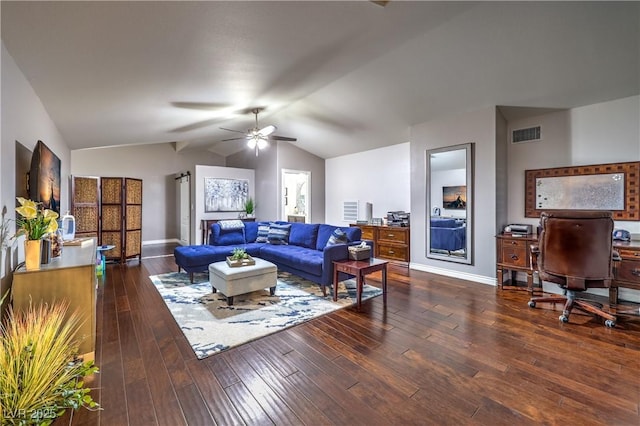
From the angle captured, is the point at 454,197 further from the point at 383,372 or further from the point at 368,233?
the point at 383,372

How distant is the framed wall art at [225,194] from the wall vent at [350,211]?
2.95 meters

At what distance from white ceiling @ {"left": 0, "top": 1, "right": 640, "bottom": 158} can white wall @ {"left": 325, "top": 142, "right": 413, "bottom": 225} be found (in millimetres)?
1444

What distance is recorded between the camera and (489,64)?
3.44 meters

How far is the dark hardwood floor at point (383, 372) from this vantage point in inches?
66.7

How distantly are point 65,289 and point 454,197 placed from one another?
498 centimetres

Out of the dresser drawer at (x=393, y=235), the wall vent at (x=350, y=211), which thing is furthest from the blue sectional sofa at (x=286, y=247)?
the wall vent at (x=350, y=211)

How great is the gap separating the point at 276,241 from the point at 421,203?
2.75 metres

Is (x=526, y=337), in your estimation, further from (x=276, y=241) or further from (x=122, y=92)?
(x=122, y=92)

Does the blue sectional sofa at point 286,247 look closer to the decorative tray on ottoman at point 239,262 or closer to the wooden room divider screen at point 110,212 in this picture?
the decorative tray on ottoman at point 239,262

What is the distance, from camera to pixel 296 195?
9047 mm

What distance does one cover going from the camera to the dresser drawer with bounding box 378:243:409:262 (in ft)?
18.1

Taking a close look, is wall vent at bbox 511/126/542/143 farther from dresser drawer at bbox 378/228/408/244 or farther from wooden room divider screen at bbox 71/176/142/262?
wooden room divider screen at bbox 71/176/142/262

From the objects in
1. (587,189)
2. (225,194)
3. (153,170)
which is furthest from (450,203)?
(153,170)

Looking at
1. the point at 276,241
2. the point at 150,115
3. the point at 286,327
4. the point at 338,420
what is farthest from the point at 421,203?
the point at 150,115
